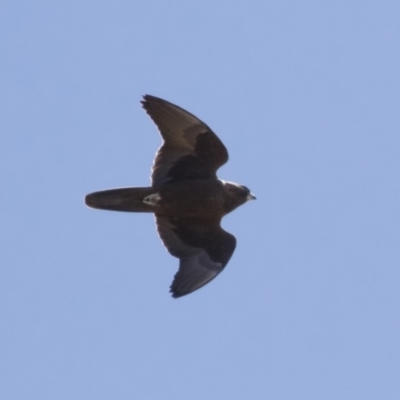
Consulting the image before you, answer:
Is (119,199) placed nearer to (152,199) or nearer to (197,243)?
(152,199)

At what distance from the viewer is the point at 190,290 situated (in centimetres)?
1381

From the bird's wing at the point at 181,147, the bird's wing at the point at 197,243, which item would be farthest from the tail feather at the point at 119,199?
the bird's wing at the point at 197,243

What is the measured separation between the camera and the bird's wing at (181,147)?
14133 mm

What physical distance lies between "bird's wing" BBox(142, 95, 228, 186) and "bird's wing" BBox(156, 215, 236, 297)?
1.95 ft

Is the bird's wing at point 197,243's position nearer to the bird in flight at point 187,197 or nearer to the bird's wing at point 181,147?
the bird in flight at point 187,197

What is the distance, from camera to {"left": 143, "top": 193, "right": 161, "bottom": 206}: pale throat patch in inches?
552

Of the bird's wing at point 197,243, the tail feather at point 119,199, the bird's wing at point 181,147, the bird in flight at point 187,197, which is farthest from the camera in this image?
the bird's wing at point 197,243

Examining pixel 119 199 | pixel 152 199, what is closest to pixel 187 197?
pixel 152 199

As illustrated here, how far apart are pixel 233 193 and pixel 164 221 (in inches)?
37.5

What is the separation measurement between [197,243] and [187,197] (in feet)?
2.32

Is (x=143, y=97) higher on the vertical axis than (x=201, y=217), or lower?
higher

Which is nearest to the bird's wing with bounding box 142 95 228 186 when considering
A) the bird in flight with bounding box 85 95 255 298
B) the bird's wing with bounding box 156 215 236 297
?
the bird in flight with bounding box 85 95 255 298

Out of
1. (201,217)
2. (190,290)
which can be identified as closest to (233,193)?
(201,217)

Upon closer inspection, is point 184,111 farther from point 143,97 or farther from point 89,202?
point 89,202
